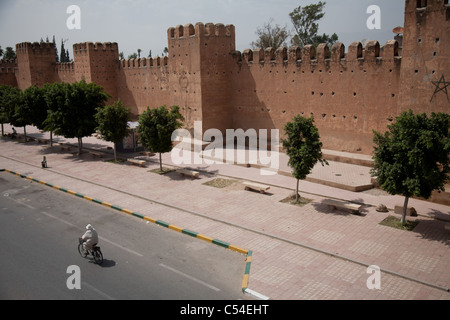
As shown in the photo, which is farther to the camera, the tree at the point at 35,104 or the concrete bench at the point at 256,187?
the tree at the point at 35,104

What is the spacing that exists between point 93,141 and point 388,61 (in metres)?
21.5

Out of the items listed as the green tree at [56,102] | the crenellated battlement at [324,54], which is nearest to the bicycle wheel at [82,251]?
the green tree at [56,102]

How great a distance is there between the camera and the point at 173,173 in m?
20.7

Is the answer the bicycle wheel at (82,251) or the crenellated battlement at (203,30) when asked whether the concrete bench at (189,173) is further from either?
the crenellated battlement at (203,30)

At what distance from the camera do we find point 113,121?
22375mm

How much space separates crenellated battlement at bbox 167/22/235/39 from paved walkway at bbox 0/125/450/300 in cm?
879

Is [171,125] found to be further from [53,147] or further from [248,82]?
→ [53,147]

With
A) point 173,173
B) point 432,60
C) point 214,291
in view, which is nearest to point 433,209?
point 432,60

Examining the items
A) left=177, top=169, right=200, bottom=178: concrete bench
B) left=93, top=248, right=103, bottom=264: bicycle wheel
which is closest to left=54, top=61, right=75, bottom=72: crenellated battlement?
left=177, top=169, right=200, bottom=178: concrete bench

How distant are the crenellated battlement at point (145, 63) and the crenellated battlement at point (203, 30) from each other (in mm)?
4160

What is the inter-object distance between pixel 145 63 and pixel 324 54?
16.1m

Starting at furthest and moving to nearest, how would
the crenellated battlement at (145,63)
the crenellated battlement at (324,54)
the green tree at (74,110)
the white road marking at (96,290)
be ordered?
the crenellated battlement at (145,63), the green tree at (74,110), the crenellated battlement at (324,54), the white road marking at (96,290)

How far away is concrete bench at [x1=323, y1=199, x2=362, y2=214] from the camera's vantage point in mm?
14363

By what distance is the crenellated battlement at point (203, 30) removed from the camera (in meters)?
24.6
